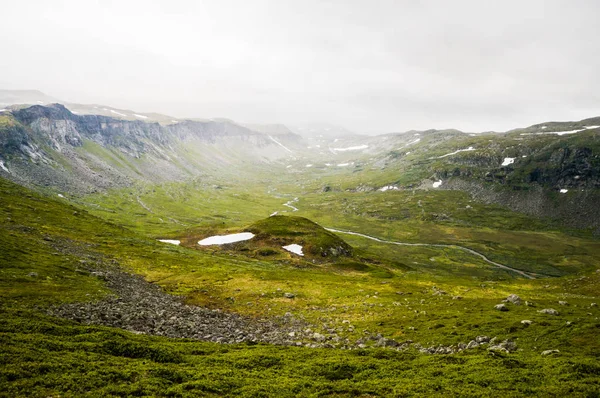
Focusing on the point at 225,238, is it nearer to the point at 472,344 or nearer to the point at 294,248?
the point at 294,248

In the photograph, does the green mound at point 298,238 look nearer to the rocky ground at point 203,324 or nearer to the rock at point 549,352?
the rocky ground at point 203,324

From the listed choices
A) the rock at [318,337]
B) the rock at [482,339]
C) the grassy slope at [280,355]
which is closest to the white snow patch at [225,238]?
the grassy slope at [280,355]

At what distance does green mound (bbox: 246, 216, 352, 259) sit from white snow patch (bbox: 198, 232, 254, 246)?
341 cm

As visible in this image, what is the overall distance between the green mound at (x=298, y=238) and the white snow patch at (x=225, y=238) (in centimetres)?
341

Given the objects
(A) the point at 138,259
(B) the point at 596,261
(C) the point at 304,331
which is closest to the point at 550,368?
(C) the point at 304,331

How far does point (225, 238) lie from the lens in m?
121

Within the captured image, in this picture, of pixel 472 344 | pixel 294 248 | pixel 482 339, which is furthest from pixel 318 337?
pixel 294 248

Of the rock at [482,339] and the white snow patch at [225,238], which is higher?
the rock at [482,339]

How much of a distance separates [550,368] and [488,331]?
1158cm

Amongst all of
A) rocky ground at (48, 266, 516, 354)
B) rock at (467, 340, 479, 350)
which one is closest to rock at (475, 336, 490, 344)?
rocky ground at (48, 266, 516, 354)

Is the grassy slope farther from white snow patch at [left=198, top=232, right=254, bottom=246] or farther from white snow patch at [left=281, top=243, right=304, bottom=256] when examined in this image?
white snow patch at [left=198, top=232, right=254, bottom=246]

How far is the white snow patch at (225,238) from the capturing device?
117144 mm

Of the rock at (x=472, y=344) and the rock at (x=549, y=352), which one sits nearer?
the rock at (x=549, y=352)

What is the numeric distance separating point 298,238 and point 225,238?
28.1m
